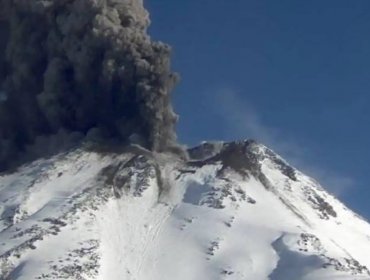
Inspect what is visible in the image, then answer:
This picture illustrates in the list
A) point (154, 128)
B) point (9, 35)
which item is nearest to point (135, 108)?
point (154, 128)

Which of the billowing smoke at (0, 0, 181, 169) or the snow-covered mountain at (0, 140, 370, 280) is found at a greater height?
the billowing smoke at (0, 0, 181, 169)

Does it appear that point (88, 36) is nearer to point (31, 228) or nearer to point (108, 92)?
point (108, 92)

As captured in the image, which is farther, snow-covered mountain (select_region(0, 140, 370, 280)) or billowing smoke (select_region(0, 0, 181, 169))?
billowing smoke (select_region(0, 0, 181, 169))

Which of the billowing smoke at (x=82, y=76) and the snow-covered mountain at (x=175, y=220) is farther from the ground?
the billowing smoke at (x=82, y=76)

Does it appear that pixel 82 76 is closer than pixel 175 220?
No
